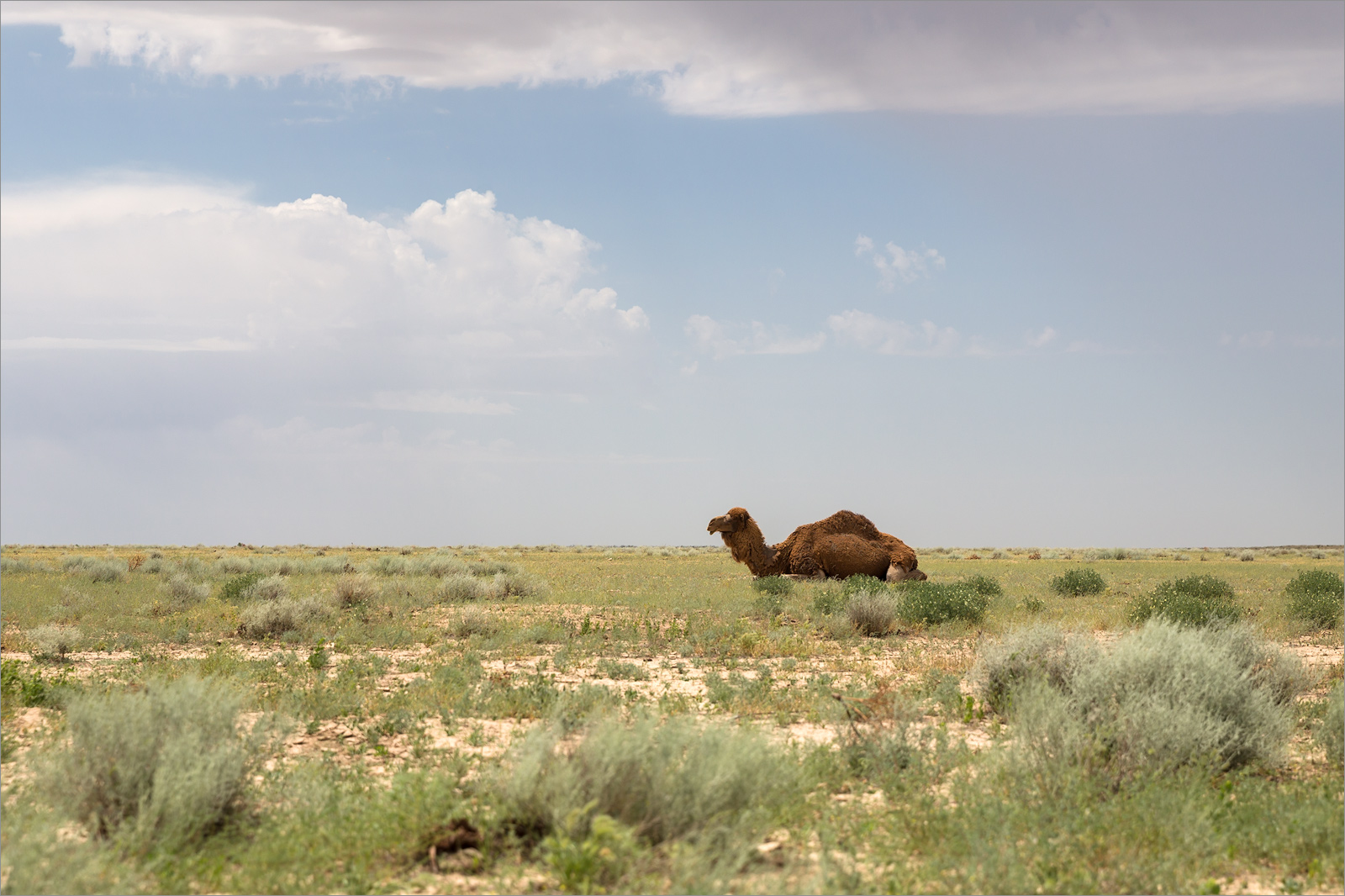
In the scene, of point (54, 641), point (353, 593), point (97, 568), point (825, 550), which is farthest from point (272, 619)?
point (97, 568)

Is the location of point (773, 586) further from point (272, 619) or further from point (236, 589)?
point (236, 589)

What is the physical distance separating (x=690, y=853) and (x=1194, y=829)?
10.0 feet

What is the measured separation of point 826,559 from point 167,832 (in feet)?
61.2

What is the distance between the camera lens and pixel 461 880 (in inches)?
189

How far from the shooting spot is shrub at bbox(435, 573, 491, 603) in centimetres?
1936

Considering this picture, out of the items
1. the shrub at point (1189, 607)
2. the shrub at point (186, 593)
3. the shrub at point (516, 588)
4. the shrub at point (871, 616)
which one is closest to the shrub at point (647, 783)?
the shrub at point (1189, 607)

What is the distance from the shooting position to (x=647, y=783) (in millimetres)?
5223

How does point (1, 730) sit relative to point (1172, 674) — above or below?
below

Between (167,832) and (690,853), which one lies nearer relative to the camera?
(690,853)

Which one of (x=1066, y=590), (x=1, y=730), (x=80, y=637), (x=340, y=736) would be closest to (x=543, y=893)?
(x=340, y=736)

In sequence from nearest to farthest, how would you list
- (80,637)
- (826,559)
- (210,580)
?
1. (80,637)
2. (826,559)
3. (210,580)

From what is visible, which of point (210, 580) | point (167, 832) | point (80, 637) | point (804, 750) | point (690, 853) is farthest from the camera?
point (210, 580)

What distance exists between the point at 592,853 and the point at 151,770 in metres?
2.99

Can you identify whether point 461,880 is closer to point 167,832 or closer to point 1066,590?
point 167,832
